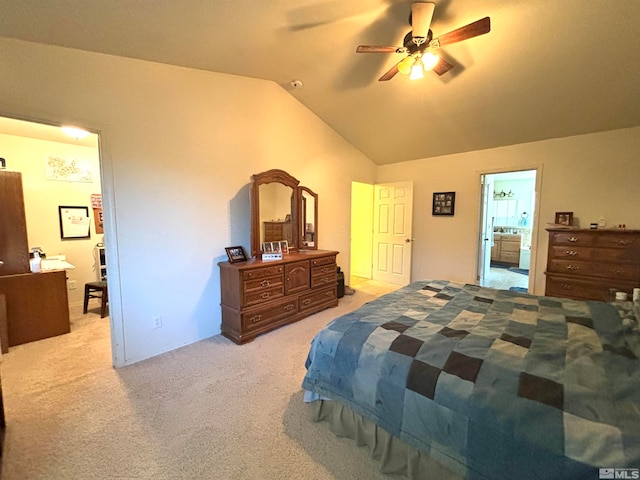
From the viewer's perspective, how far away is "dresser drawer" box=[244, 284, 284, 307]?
2874 millimetres

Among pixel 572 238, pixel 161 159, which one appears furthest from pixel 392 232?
pixel 161 159

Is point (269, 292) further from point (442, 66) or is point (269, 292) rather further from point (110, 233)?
point (442, 66)

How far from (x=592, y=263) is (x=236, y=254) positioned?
4.12m

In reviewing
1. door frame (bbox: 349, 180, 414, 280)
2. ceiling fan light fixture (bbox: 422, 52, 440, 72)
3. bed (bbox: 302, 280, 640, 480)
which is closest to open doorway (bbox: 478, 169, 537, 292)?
door frame (bbox: 349, 180, 414, 280)

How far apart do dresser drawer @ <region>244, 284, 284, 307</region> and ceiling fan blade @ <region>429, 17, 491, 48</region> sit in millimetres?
2703

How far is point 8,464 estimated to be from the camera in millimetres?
1453

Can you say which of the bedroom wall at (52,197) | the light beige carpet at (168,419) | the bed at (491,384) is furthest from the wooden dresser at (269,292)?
the bedroom wall at (52,197)

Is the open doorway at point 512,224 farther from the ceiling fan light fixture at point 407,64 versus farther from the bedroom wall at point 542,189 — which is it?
the ceiling fan light fixture at point 407,64

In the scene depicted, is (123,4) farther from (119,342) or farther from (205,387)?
(205,387)

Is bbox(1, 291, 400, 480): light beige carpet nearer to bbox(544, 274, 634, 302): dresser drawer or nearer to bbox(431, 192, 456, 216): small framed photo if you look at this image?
bbox(544, 274, 634, 302): dresser drawer

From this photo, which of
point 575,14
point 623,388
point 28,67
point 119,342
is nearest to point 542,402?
point 623,388

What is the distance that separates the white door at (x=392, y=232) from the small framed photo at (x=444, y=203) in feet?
1.36

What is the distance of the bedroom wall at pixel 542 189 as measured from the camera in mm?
3262

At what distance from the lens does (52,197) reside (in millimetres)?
3953
